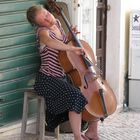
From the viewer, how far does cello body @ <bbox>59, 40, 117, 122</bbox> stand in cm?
447

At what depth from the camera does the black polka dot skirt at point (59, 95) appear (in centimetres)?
450

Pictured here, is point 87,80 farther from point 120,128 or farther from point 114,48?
point 114,48

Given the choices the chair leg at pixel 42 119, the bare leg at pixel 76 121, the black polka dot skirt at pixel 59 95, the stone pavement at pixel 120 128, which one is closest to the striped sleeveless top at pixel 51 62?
the black polka dot skirt at pixel 59 95

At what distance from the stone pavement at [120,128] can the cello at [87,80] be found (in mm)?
715

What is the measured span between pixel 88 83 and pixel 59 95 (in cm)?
30

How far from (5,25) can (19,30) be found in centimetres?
22

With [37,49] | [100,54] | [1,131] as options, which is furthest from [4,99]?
[100,54]

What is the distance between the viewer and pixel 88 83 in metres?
4.53

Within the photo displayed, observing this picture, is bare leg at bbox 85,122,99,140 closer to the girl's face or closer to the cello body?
the cello body

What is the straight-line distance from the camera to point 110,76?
21.7 ft

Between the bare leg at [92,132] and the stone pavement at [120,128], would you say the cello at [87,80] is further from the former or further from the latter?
the stone pavement at [120,128]

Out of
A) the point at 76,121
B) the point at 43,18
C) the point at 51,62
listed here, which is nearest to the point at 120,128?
the point at 76,121

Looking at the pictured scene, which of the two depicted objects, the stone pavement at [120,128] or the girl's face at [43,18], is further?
the stone pavement at [120,128]

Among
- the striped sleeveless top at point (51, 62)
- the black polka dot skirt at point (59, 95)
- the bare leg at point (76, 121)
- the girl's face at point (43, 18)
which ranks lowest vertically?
the bare leg at point (76, 121)
